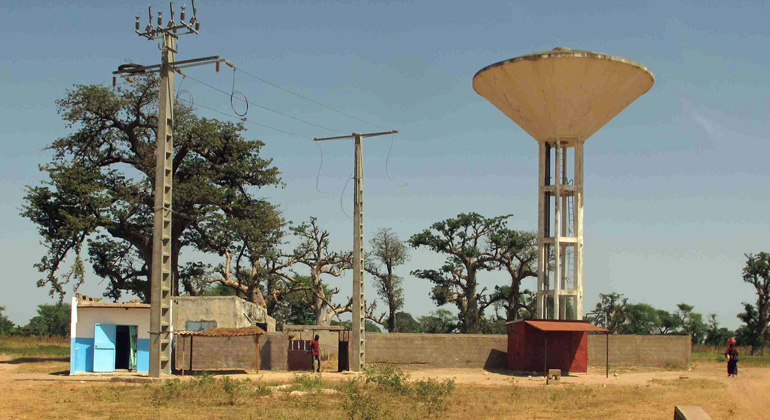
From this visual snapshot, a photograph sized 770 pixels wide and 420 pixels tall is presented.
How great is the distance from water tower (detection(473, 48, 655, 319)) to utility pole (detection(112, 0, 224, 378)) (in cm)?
1462

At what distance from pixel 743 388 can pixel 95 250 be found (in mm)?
32258

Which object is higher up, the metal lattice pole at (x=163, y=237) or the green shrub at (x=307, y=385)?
the metal lattice pole at (x=163, y=237)

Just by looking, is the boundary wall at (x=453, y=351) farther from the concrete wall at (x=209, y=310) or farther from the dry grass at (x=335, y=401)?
the dry grass at (x=335, y=401)

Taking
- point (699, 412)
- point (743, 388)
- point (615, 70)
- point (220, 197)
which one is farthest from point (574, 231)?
point (699, 412)

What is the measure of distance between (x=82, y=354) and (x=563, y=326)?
18.2 m

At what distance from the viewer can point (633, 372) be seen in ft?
123

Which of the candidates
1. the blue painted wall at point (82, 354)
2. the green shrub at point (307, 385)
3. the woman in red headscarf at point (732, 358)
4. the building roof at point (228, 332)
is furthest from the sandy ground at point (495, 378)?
the green shrub at point (307, 385)

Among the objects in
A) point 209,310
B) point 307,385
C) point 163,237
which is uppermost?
point 163,237

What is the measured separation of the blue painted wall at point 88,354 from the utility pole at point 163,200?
4685mm

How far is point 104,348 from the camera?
31.8m

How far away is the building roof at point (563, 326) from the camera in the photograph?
1361 inches

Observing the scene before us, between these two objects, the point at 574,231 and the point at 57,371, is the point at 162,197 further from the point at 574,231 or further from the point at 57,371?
the point at 574,231

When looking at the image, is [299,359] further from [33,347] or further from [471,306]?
[471,306]

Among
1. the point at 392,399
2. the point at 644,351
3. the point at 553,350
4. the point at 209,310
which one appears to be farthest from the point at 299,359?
the point at 644,351
